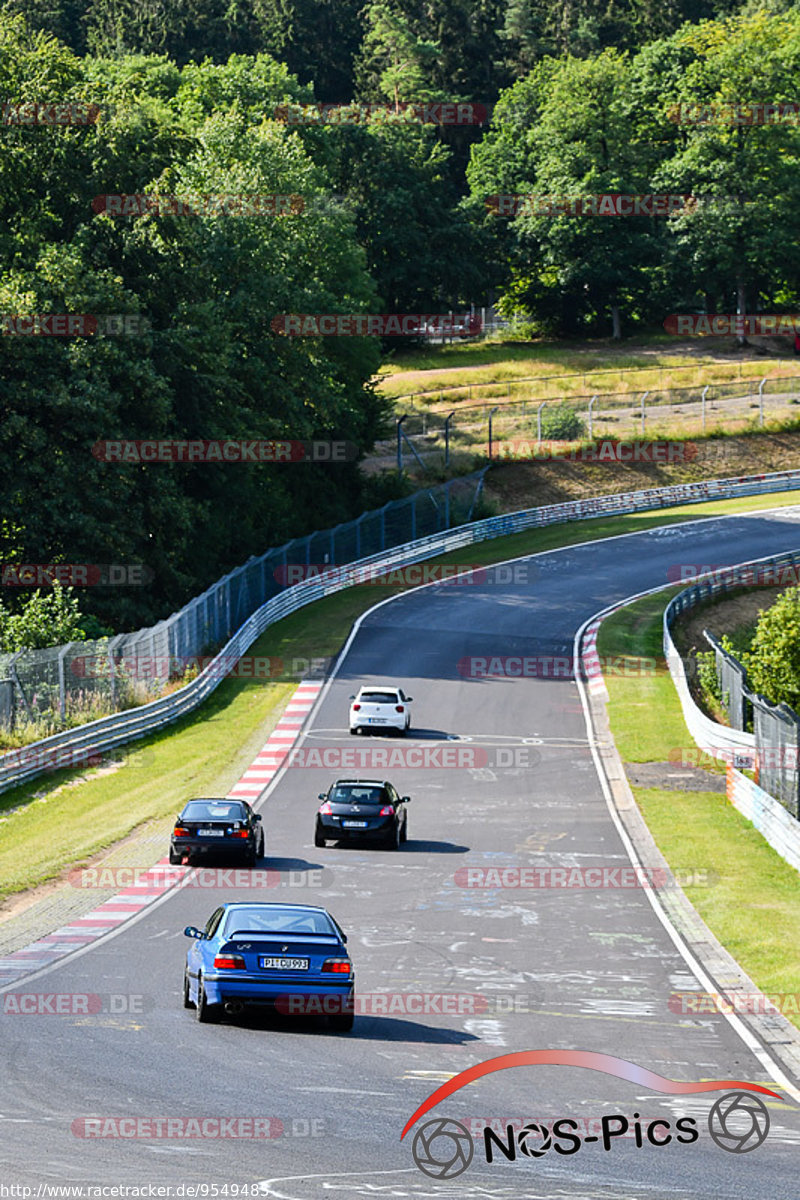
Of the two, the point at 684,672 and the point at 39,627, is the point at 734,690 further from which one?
the point at 39,627

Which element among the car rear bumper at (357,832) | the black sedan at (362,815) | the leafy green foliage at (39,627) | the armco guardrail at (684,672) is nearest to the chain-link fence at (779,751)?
the armco guardrail at (684,672)

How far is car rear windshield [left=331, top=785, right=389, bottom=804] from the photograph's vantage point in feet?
88.0

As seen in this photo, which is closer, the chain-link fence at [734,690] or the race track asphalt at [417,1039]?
the race track asphalt at [417,1039]

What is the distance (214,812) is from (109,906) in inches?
149

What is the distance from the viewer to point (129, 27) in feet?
419

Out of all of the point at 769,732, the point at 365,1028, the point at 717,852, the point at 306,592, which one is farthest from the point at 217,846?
the point at 306,592

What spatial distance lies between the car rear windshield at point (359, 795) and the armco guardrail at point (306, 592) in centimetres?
840

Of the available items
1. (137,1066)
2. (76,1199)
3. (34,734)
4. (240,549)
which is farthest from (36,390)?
(76,1199)

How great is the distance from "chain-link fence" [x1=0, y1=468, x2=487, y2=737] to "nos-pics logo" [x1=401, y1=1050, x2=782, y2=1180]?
78.9ft

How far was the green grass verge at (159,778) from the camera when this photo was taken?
87.3 feet

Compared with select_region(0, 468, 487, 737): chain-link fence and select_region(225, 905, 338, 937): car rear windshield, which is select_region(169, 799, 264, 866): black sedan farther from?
select_region(0, 468, 487, 737): chain-link fence

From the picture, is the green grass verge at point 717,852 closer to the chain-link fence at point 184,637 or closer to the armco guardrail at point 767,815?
the armco guardrail at point 767,815

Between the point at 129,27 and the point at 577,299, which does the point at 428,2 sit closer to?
the point at 129,27

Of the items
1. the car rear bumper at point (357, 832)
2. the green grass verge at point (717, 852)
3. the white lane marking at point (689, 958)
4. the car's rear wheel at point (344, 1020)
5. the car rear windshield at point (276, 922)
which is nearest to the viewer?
the white lane marking at point (689, 958)
